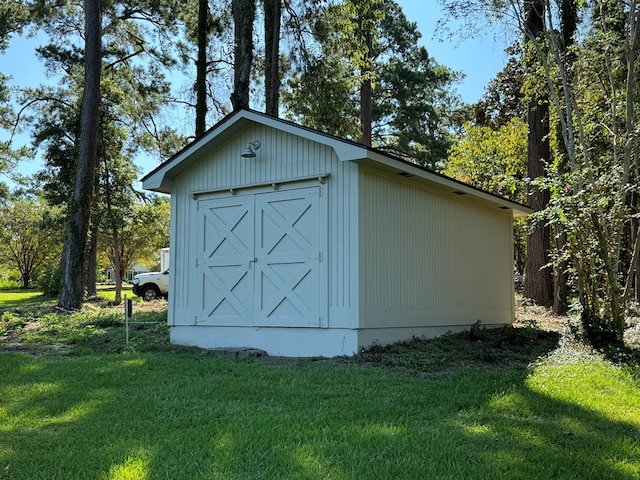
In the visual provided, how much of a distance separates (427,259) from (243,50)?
679 centimetres

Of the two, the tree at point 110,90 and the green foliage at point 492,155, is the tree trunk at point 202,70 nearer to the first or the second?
the tree at point 110,90

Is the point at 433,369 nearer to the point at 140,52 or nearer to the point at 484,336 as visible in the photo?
the point at 484,336

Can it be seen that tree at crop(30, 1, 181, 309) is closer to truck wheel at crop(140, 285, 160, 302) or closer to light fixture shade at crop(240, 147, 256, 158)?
truck wheel at crop(140, 285, 160, 302)

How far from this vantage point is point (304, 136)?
7500 mm

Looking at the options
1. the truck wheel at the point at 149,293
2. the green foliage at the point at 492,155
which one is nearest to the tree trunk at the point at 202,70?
the truck wheel at the point at 149,293

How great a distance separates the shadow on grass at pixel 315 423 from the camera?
3.22 m

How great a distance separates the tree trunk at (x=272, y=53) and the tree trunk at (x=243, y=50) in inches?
27.5

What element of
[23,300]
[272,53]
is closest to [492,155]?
[272,53]

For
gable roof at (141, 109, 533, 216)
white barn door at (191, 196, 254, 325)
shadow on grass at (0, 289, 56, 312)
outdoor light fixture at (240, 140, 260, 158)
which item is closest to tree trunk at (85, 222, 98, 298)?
shadow on grass at (0, 289, 56, 312)

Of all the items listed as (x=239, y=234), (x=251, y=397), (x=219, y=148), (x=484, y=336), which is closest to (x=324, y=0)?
(x=219, y=148)

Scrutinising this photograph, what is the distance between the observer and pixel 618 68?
347 inches

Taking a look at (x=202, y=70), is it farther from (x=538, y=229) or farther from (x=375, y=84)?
(x=538, y=229)

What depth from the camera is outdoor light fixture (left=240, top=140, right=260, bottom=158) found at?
800 centimetres

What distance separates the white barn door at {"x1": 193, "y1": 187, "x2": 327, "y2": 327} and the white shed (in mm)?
17
